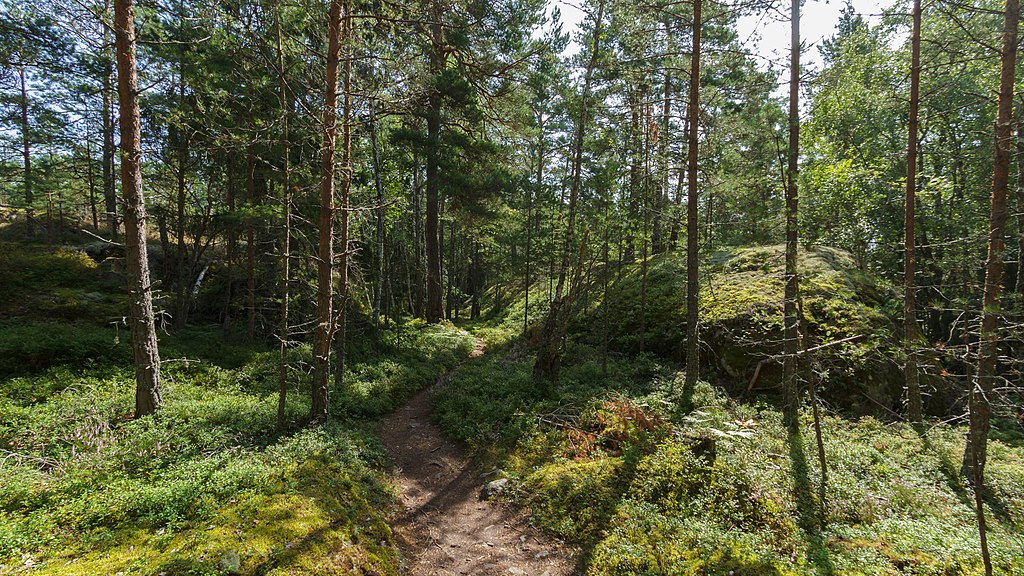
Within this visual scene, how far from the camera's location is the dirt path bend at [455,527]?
17.6 feet

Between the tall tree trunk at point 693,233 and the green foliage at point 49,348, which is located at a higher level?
the tall tree trunk at point 693,233

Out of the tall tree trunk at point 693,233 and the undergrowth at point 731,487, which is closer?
the undergrowth at point 731,487

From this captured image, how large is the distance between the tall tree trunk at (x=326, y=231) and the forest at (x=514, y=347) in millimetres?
Result: 59

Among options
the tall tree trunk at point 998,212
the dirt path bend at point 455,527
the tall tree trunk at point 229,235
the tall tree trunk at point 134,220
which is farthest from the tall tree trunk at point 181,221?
the tall tree trunk at point 998,212

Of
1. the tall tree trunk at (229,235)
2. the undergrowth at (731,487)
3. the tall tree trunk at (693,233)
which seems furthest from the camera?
the tall tree trunk at (229,235)

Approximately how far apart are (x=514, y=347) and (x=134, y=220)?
13.4 m

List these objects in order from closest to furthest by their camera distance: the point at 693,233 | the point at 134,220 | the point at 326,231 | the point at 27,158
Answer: the point at 134,220, the point at 326,231, the point at 693,233, the point at 27,158

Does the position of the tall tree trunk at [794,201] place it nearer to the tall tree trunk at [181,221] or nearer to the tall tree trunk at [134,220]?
the tall tree trunk at [134,220]

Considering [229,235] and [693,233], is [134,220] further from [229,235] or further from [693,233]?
[693,233]

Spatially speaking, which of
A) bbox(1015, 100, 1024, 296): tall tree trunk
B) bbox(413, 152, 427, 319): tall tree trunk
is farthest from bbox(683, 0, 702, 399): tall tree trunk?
bbox(413, 152, 427, 319): tall tree trunk

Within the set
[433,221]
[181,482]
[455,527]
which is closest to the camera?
[181,482]

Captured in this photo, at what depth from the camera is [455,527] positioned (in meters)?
6.25

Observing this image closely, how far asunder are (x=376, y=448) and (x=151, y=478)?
3532 mm

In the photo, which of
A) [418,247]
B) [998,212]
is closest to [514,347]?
[418,247]
